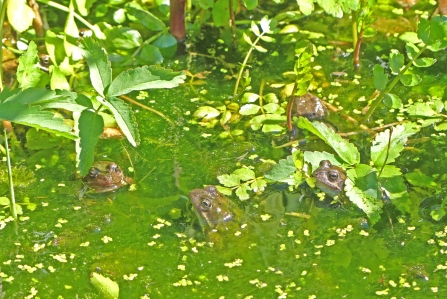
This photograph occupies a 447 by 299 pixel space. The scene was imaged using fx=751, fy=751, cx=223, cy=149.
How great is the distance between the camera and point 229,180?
261cm

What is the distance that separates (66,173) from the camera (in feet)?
8.93

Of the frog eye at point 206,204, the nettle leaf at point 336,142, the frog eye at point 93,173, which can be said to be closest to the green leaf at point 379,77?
the nettle leaf at point 336,142

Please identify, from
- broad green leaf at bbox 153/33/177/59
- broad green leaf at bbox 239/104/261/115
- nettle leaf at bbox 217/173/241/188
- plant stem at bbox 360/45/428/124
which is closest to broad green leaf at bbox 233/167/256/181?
nettle leaf at bbox 217/173/241/188

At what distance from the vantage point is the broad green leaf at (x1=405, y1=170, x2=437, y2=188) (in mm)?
2602

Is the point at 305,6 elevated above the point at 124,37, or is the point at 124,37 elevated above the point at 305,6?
the point at 305,6

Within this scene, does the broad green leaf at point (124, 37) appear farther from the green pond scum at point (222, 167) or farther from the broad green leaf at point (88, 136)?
the broad green leaf at point (88, 136)

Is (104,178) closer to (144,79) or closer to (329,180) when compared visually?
(144,79)

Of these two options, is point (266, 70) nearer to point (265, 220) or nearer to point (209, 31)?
point (209, 31)

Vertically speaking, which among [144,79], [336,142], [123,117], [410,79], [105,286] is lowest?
[105,286]

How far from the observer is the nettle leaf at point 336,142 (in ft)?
8.34

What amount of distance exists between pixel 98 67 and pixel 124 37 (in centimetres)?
96

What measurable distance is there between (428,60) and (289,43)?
0.86 metres

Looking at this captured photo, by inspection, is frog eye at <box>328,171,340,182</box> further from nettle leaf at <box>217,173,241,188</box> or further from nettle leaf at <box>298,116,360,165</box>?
nettle leaf at <box>217,173,241,188</box>

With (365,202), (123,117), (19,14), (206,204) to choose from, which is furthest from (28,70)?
(365,202)
